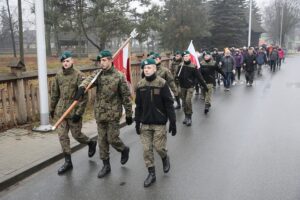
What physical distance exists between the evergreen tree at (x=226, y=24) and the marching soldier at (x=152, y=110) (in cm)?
3902

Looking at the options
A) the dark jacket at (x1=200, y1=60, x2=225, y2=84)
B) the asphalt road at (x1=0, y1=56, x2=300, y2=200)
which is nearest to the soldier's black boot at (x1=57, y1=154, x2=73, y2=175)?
the asphalt road at (x1=0, y1=56, x2=300, y2=200)

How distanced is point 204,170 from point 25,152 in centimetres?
319

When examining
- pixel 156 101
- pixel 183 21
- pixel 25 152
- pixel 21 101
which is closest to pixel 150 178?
pixel 156 101

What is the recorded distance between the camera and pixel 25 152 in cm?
659

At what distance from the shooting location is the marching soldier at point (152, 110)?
525 centimetres

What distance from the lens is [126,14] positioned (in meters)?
25.5

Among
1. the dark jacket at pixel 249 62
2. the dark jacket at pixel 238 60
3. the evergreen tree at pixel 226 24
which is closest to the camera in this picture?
the dark jacket at pixel 249 62

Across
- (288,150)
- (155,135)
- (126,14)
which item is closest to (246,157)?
(288,150)

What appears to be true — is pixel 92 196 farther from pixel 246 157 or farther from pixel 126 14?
pixel 126 14

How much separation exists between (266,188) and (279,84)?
14.6 m

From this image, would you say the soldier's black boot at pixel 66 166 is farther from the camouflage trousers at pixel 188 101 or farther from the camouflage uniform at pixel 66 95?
the camouflage trousers at pixel 188 101

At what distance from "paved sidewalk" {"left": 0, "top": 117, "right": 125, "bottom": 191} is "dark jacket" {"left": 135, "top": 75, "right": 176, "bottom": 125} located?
2033mm

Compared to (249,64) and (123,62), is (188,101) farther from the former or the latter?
(249,64)

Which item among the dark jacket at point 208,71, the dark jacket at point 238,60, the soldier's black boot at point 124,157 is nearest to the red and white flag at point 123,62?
the soldier's black boot at point 124,157
